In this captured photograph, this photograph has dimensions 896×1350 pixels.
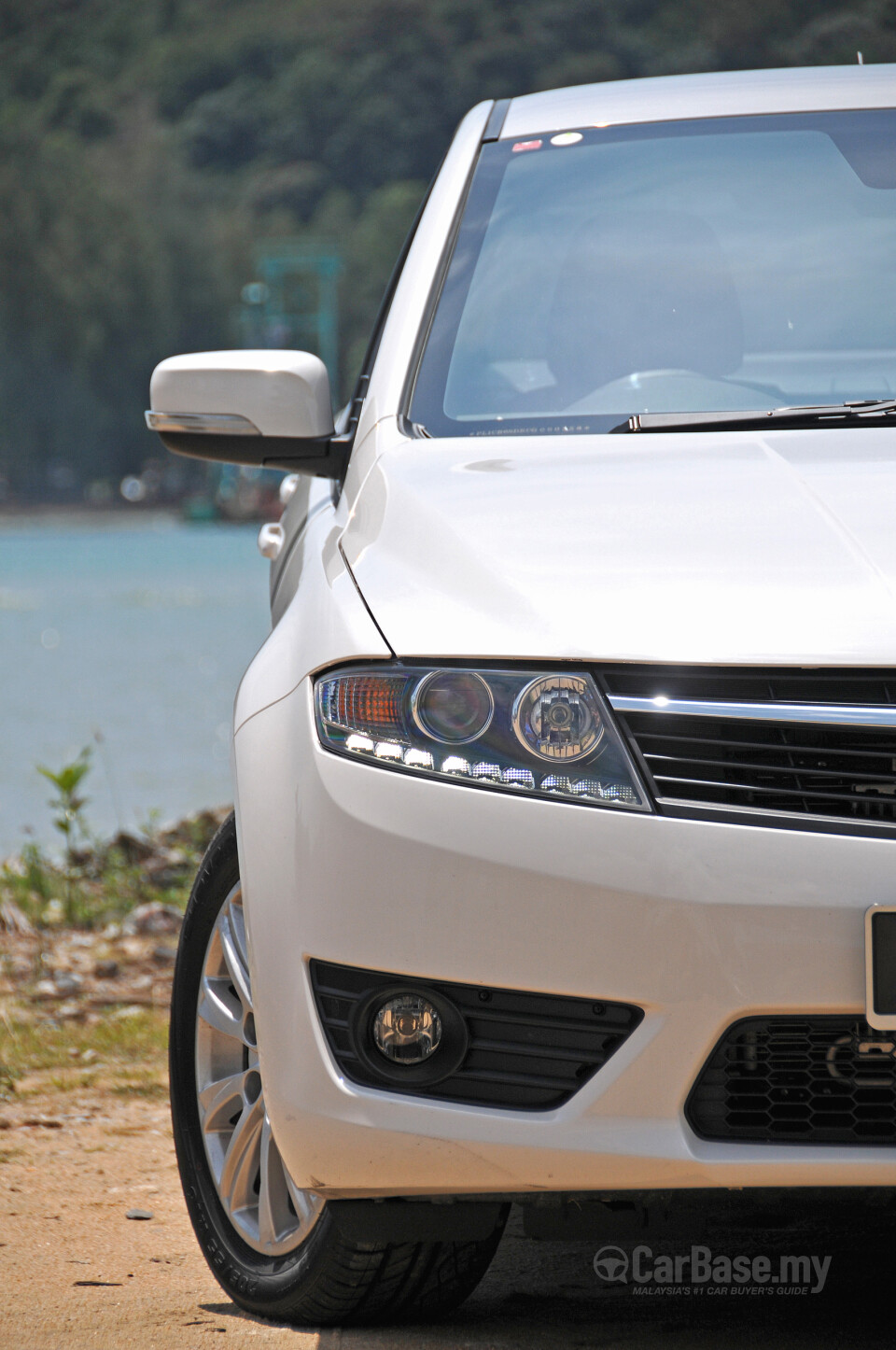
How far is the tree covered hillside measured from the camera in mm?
83375

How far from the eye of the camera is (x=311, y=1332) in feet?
7.05

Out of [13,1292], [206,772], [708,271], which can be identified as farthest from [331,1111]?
[206,772]

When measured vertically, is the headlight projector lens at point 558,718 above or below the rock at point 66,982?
above

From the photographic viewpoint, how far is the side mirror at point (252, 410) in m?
2.52

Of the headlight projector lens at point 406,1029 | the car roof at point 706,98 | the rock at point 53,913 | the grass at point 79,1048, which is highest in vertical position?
the car roof at point 706,98

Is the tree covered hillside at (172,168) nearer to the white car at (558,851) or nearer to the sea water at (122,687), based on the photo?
the sea water at (122,687)

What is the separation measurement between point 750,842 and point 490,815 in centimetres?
27

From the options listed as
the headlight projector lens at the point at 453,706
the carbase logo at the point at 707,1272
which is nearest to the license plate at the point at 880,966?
the headlight projector lens at the point at 453,706

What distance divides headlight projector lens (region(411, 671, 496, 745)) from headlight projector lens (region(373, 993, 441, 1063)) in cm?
29

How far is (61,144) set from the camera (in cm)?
9981

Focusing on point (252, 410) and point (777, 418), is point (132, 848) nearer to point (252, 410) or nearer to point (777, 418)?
point (252, 410)

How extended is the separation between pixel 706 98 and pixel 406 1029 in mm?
1991

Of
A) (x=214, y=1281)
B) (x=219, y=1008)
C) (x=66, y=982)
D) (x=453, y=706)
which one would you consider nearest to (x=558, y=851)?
(x=453, y=706)

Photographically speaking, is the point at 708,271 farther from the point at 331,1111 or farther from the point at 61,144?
the point at 61,144
